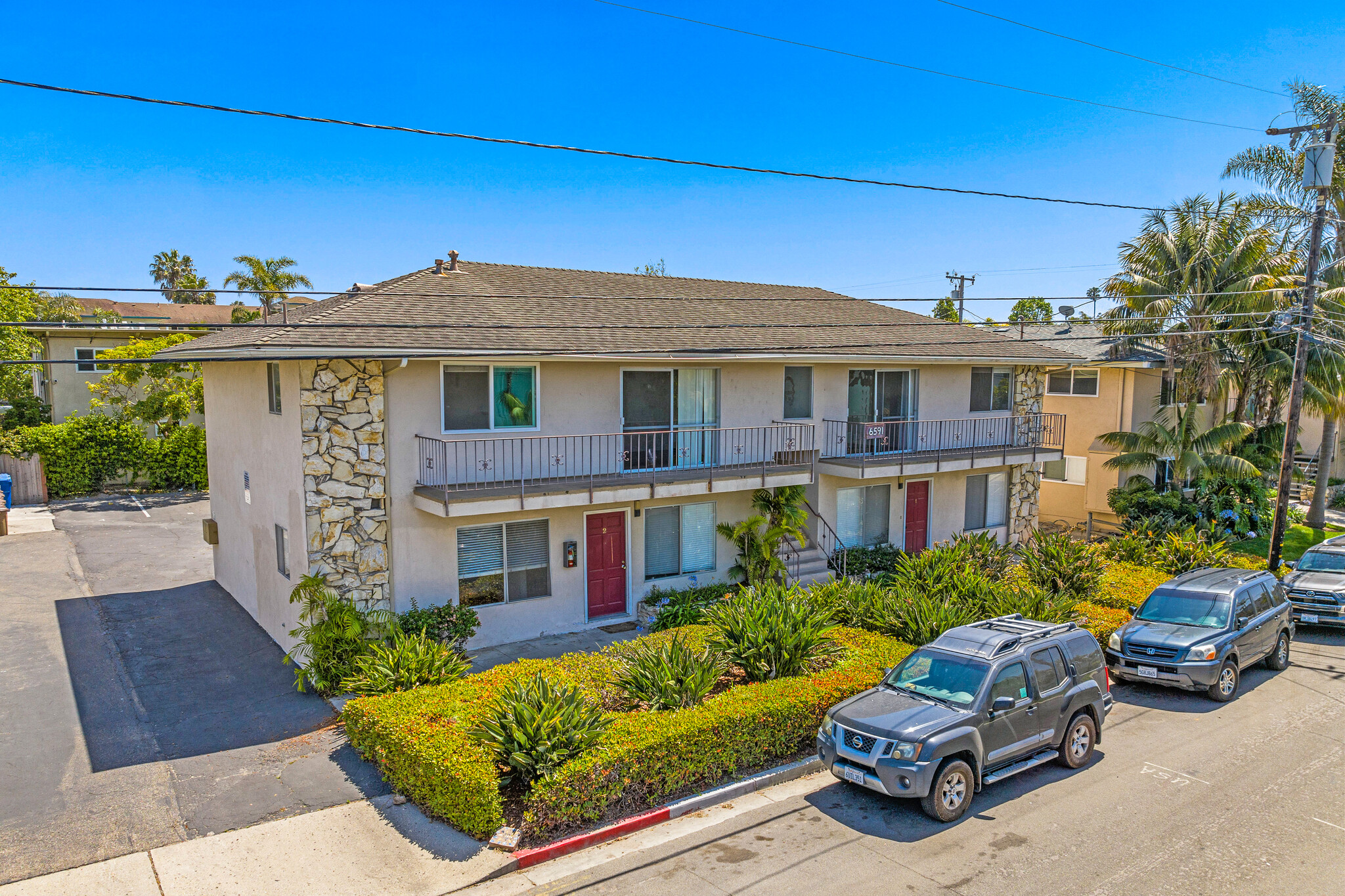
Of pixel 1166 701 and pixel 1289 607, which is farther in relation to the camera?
pixel 1289 607

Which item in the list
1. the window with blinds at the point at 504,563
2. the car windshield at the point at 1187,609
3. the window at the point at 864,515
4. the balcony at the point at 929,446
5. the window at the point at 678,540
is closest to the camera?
the car windshield at the point at 1187,609

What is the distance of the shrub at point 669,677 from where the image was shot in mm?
10383

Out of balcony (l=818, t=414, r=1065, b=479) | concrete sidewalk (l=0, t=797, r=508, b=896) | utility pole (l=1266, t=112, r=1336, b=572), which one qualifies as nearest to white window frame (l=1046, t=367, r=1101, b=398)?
balcony (l=818, t=414, r=1065, b=479)

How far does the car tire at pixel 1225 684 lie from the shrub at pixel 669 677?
25.3 feet

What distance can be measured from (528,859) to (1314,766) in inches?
382

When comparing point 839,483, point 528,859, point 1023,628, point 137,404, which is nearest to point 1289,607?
point 1023,628

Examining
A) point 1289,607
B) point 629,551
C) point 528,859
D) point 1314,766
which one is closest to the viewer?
point 528,859

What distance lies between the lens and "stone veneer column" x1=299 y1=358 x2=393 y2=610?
12.8m

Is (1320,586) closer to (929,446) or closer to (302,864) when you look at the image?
(929,446)

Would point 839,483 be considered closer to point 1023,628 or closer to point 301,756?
point 1023,628

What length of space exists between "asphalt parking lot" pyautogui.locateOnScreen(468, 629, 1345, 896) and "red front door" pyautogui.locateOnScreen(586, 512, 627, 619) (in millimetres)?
7060

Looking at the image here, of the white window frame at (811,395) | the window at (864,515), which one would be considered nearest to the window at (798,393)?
the white window frame at (811,395)

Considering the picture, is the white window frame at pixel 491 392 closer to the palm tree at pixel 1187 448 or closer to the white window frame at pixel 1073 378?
the palm tree at pixel 1187 448

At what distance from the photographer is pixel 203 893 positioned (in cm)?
747
